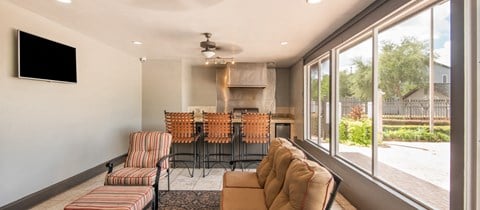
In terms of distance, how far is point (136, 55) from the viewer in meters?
6.06

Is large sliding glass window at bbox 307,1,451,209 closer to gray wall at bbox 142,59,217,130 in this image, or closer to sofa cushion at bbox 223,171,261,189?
sofa cushion at bbox 223,171,261,189

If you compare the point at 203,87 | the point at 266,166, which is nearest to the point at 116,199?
the point at 266,166

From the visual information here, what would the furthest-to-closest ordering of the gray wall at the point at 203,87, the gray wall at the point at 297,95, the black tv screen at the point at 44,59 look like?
the gray wall at the point at 203,87
the gray wall at the point at 297,95
the black tv screen at the point at 44,59

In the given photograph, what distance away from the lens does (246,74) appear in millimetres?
6938

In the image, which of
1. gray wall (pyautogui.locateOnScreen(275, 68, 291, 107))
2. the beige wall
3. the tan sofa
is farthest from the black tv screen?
gray wall (pyautogui.locateOnScreen(275, 68, 291, 107))

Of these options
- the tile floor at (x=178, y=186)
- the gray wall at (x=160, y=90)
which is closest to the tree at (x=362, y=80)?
the tile floor at (x=178, y=186)

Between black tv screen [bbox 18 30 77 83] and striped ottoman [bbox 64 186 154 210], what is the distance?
1735mm

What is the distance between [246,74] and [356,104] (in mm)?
3634

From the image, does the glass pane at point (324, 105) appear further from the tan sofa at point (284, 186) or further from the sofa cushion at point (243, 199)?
the sofa cushion at point (243, 199)

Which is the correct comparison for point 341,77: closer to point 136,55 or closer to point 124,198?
point 124,198

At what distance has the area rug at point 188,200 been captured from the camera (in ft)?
10.7

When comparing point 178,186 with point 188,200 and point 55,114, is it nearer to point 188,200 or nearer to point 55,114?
point 188,200

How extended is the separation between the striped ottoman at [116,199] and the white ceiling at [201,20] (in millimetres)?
1957

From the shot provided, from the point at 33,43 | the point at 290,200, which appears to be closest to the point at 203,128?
the point at 33,43
